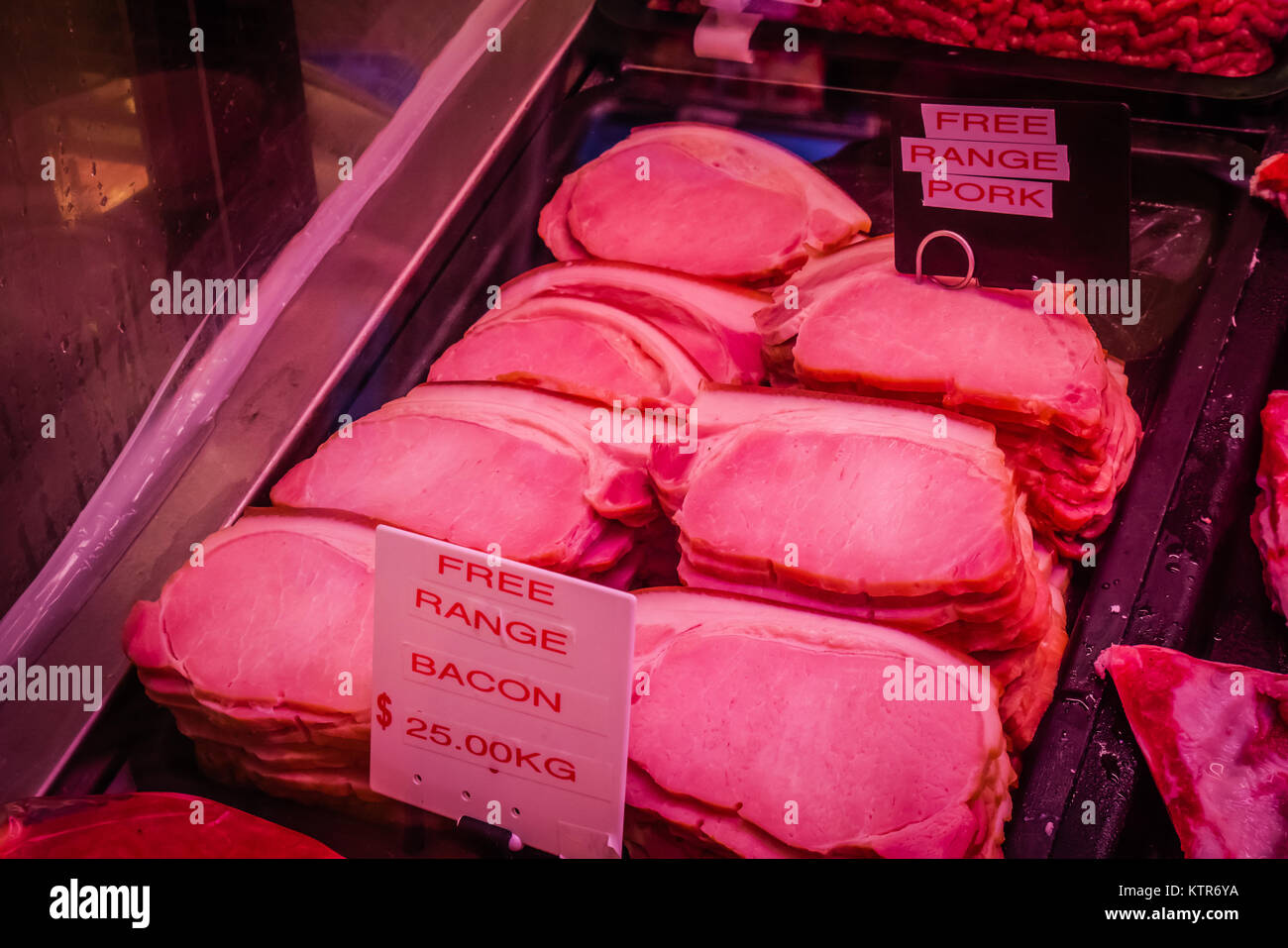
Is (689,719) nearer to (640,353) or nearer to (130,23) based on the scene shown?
(640,353)

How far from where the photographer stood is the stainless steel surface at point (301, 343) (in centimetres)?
199

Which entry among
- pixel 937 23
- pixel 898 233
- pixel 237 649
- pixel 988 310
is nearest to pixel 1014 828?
pixel 988 310

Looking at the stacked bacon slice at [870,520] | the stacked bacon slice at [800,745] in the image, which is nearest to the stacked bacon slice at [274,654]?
the stacked bacon slice at [800,745]

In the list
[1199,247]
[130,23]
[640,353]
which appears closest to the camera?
[130,23]

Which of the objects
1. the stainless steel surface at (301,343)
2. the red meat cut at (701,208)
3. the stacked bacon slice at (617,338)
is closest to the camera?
the stainless steel surface at (301,343)

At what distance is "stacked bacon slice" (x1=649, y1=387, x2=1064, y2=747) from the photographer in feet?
5.85

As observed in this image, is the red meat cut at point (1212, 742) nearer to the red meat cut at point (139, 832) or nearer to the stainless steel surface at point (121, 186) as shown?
the red meat cut at point (139, 832)

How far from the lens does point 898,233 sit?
2.22 m

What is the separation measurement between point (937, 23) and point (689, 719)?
2.18 m

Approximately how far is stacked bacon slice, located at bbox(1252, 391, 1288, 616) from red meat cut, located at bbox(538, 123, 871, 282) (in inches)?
38.2

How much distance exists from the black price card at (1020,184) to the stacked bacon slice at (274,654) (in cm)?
128

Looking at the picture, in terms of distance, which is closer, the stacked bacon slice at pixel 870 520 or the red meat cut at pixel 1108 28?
the stacked bacon slice at pixel 870 520

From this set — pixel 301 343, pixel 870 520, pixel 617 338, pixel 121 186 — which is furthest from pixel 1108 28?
pixel 121 186

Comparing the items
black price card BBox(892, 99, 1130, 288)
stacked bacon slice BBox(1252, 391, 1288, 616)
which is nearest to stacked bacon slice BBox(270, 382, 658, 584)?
black price card BBox(892, 99, 1130, 288)
